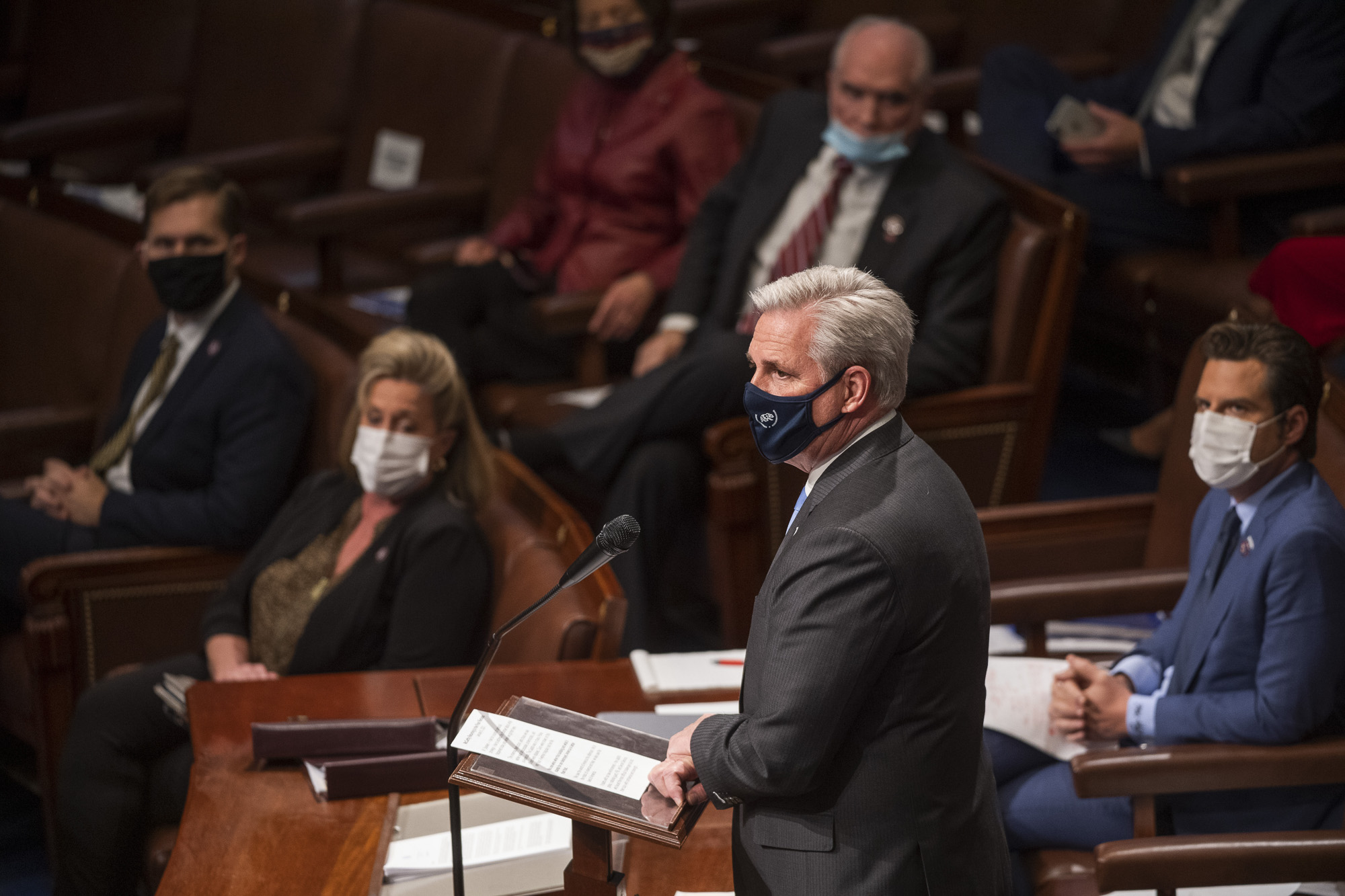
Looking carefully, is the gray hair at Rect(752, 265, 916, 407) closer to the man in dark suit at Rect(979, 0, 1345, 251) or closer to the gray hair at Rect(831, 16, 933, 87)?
the gray hair at Rect(831, 16, 933, 87)

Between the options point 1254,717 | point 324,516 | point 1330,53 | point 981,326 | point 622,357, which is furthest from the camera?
point 622,357

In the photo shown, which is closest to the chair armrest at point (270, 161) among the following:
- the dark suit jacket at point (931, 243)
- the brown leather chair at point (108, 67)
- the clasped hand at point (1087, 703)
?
the brown leather chair at point (108, 67)

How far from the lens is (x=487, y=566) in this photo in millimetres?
2436

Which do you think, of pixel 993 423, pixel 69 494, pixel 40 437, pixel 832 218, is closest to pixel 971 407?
pixel 993 423

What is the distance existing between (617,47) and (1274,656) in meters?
2.34

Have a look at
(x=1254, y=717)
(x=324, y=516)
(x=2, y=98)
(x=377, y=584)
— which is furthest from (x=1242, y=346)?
(x=2, y=98)

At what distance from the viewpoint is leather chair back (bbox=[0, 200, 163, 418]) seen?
136 inches

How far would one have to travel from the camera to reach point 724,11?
4.77m

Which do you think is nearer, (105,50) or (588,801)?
(588,801)

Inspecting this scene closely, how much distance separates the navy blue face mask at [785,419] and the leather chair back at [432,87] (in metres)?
2.88

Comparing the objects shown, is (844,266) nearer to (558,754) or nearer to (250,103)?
(558,754)

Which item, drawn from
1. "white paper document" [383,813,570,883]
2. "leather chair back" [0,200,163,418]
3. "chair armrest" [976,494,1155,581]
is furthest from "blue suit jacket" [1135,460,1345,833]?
"leather chair back" [0,200,163,418]

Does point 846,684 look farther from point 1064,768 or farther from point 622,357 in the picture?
point 622,357

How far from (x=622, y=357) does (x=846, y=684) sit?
7.59 feet
